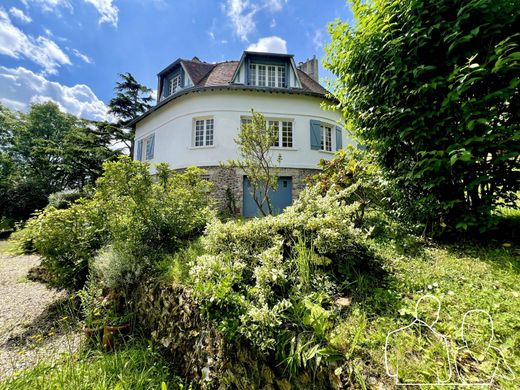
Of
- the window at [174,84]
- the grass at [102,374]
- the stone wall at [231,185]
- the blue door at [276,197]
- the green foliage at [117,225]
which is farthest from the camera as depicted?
the window at [174,84]

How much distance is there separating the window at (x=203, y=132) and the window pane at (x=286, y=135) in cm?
363

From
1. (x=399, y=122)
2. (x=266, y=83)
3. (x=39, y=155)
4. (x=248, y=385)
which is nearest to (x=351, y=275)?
(x=248, y=385)

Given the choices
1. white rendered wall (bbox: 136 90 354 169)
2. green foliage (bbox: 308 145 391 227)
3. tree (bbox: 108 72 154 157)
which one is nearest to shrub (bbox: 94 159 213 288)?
green foliage (bbox: 308 145 391 227)

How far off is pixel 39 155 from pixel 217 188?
1805 centimetres

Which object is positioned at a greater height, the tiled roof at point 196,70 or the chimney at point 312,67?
the chimney at point 312,67

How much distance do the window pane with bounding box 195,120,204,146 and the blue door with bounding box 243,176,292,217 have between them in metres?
3.11

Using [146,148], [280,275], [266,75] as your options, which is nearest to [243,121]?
[266,75]

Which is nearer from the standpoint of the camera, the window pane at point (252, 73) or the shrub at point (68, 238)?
the shrub at point (68, 238)

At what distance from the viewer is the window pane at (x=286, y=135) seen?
11250mm

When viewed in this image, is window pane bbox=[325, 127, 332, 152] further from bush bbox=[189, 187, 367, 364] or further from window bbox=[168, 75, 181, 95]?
bush bbox=[189, 187, 367, 364]

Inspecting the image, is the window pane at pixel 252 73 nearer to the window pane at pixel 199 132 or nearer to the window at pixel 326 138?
the window pane at pixel 199 132

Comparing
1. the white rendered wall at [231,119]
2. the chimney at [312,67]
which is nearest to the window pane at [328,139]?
the white rendered wall at [231,119]

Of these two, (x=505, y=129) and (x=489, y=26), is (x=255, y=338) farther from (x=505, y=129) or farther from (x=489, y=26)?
(x=489, y=26)

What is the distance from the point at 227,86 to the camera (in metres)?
10.6
